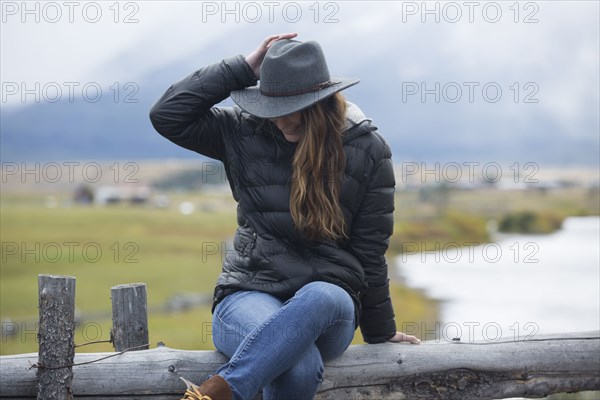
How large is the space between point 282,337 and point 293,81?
118cm

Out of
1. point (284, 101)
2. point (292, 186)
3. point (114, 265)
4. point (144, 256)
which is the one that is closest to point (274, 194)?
point (292, 186)

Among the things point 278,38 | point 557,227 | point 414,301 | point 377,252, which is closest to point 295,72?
point 278,38

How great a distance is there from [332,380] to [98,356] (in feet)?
3.85

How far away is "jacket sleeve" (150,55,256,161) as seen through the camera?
13.1ft

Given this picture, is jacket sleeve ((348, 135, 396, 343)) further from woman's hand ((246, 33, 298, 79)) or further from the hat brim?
woman's hand ((246, 33, 298, 79))

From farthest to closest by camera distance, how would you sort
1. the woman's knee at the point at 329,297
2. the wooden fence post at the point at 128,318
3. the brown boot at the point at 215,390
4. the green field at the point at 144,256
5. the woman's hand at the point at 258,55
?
the green field at the point at 144,256 < the wooden fence post at the point at 128,318 < the woman's hand at the point at 258,55 < the woman's knee at the point at 329,297 < the brown boot at the point at 215,390

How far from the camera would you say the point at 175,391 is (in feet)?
13.4

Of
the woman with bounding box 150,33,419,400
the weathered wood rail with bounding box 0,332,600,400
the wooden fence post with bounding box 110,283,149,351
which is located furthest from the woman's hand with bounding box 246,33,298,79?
the weathered wood rail with bounding box 0,332,600,400

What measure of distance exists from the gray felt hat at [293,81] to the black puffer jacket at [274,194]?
0.61 feet

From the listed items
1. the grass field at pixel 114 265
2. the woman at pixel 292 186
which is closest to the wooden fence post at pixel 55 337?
the woman at pixel 292 186

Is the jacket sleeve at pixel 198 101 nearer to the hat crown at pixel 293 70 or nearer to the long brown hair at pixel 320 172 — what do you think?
the hat crown at pixel 293 70

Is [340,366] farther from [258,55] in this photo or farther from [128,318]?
[258,55]

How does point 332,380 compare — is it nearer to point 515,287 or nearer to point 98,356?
point 98,356

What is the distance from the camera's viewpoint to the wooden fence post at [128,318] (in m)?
4.30
